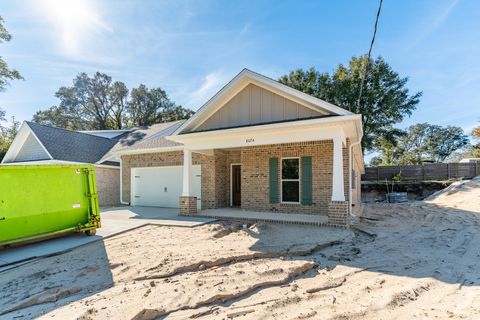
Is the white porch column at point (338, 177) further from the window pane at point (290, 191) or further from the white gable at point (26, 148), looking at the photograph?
the white gable at point (26, 148)

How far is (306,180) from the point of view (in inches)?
376

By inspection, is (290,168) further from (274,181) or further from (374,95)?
(374,95)

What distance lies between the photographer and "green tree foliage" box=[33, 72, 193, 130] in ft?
110

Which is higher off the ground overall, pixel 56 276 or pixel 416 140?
pixel 416 140

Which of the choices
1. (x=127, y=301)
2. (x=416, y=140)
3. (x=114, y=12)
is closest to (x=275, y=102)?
(x=114, y=12)

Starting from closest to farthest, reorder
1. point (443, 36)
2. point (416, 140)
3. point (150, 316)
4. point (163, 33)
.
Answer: point (150, 316), point (443, 36), point (163, 33), point (416, 140)

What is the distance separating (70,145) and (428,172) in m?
26.9

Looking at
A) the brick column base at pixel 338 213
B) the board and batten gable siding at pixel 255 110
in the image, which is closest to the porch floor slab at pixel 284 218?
the brick column base at pixel 338 213

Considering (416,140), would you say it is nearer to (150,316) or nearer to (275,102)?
(275,102)

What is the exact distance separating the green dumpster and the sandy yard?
100 cm

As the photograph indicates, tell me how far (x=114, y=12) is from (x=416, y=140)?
51.5 meters

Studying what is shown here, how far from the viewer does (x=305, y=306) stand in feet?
10.6

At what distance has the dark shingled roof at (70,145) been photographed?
14768mm

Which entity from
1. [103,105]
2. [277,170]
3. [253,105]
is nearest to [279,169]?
[277,170]
